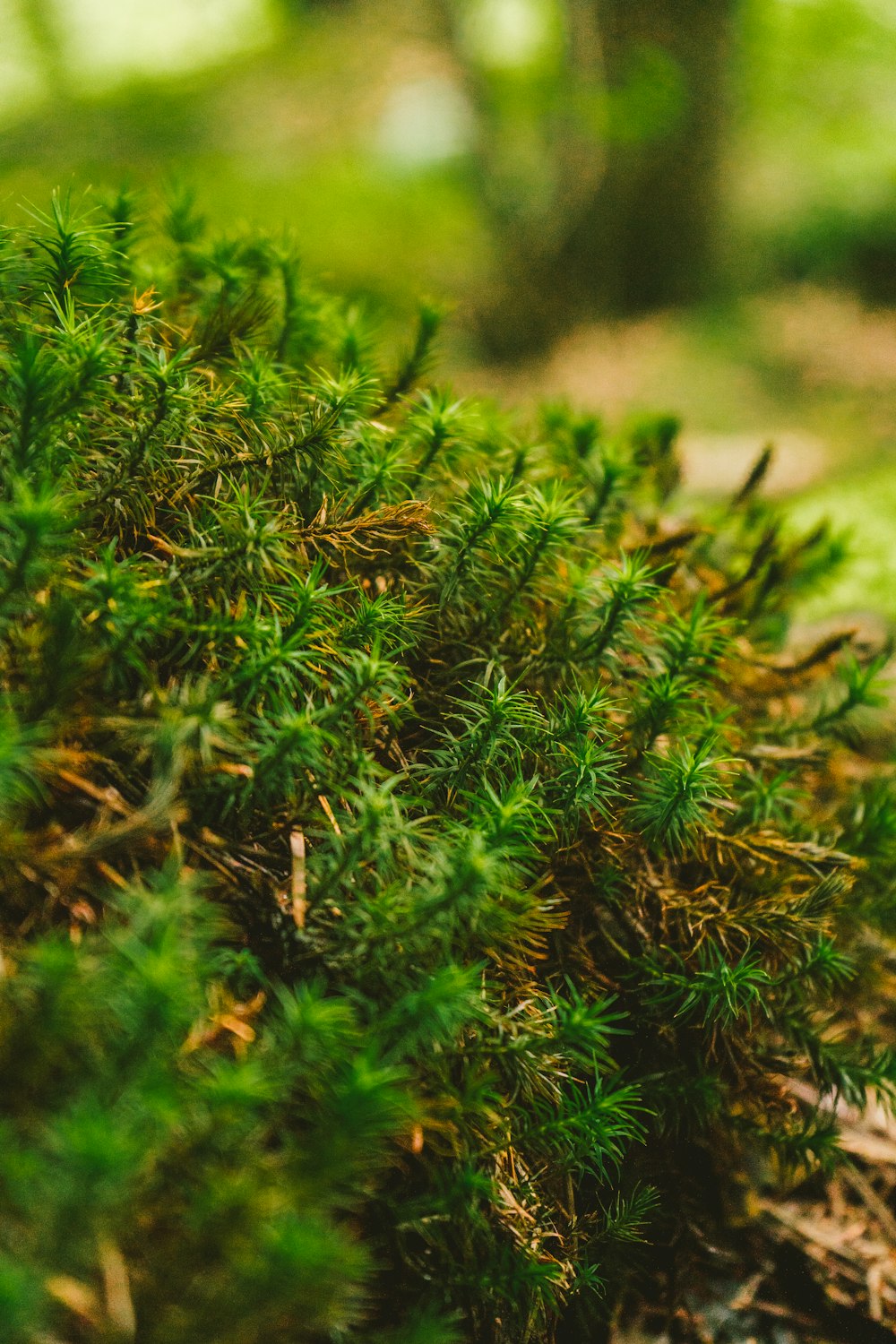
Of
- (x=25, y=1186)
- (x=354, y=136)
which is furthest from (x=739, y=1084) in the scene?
(x=354, y=136)

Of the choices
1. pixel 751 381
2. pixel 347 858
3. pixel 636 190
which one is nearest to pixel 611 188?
pixel 636 190

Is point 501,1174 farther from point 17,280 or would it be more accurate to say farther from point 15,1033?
point 17,280

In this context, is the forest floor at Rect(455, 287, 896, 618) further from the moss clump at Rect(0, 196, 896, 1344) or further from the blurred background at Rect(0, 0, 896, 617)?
the moss clump at Rect(0, 196, 896, 1344)

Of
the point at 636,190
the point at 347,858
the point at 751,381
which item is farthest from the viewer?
the point at 636,190

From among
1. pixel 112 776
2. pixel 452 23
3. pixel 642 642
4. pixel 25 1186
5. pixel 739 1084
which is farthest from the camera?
pixel 452 23

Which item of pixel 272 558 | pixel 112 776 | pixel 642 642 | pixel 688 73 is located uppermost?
pixel 688 73

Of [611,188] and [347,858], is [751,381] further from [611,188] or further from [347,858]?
[347,858]
